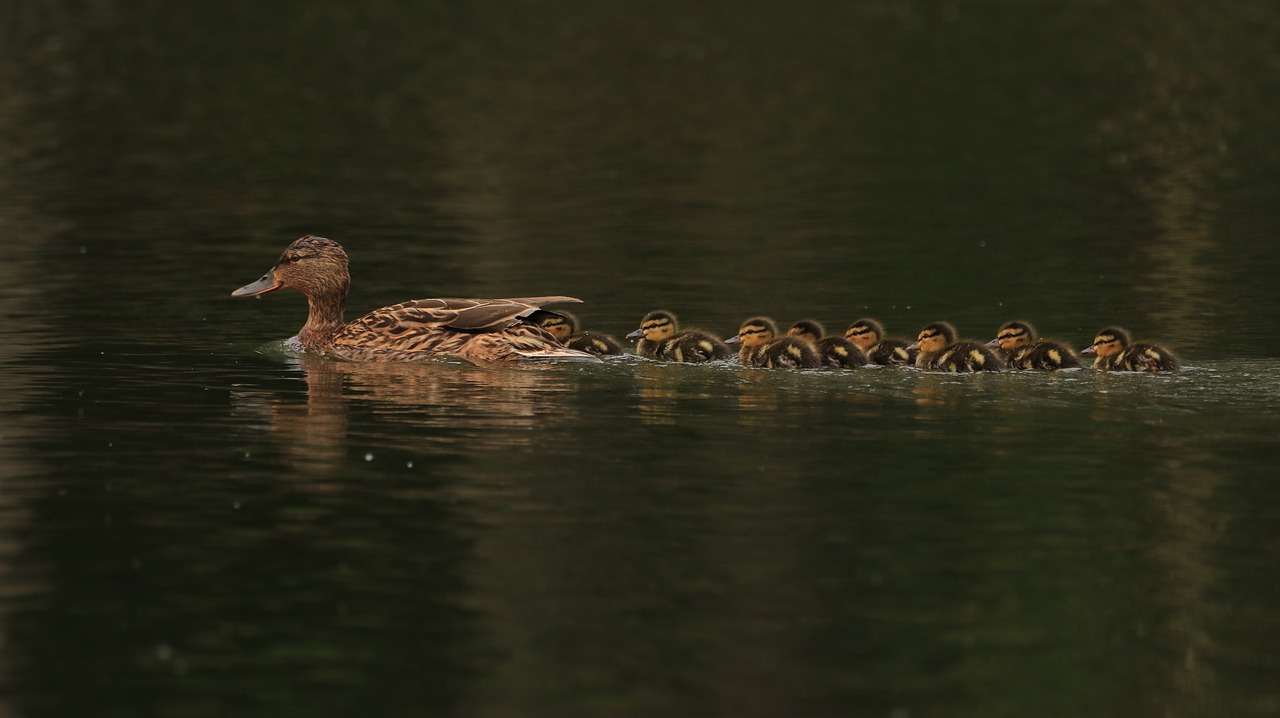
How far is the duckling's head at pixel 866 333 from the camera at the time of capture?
15.5m

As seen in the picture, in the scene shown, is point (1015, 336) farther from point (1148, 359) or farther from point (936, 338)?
point (1148, 359)

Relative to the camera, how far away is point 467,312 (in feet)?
52.1

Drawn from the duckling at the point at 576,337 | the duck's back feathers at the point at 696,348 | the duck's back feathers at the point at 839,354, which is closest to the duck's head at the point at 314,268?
the duckling at the point at 576,337

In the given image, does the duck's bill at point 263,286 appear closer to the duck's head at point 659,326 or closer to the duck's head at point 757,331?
the duck's head at point 659,326

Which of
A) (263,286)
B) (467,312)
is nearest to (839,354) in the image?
(467,312)

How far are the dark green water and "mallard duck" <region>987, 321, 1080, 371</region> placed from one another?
1.40 ft

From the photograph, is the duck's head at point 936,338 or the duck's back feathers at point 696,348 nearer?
the duck's head at point 936,338

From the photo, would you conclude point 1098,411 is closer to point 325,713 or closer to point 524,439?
point 524,439

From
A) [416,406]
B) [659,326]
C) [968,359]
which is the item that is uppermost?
[659,326]

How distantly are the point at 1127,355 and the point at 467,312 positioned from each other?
4.49m

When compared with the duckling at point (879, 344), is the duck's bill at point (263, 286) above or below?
above

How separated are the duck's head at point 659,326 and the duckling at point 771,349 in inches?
19.7

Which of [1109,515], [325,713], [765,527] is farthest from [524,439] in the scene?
[325,713]

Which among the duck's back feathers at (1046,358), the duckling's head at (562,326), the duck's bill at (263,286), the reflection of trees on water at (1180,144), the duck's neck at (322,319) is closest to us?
the duck's back feathers at (1046,358)
